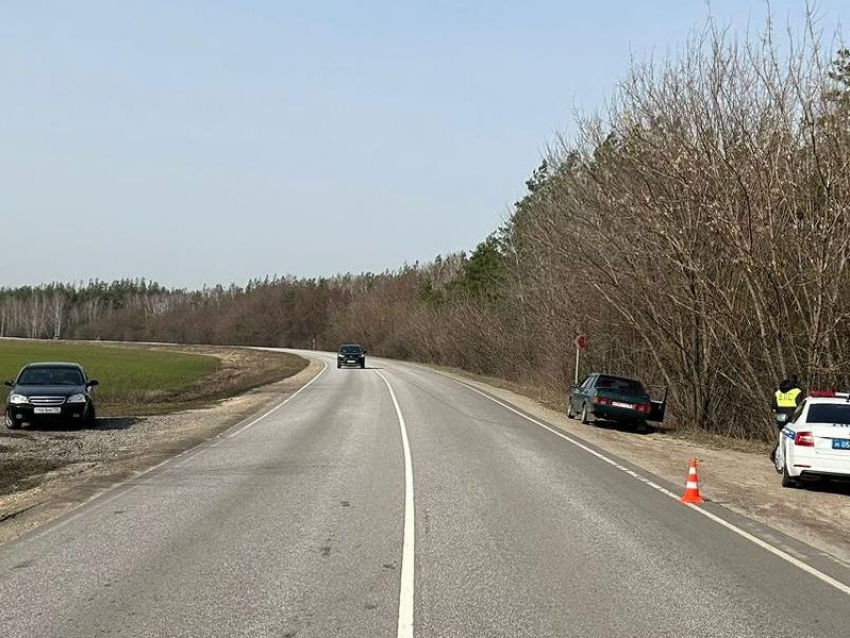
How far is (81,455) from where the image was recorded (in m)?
16.2

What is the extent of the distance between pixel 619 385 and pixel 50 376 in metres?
16.0

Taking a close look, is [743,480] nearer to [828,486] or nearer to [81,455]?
[828,486]

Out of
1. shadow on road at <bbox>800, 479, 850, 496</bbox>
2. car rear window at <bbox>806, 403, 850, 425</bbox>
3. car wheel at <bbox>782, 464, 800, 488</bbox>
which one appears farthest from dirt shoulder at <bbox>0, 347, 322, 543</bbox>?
shadow on road at <bbox>800, 479, 850, 496</bbox>

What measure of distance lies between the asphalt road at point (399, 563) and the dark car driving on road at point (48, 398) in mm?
7496

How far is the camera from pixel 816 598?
6.88m

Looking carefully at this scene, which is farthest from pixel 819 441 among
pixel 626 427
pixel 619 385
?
pixel 626 427

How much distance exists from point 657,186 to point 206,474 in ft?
55.8

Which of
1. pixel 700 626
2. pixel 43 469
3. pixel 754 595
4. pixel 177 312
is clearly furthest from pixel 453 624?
pixel 177 312

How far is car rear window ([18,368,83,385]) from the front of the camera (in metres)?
21.5

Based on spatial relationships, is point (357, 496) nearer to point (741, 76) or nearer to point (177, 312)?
point (741, 76)

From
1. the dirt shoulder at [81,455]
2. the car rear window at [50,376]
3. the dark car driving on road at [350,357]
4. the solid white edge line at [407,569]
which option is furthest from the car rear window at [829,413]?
the dark car driving on road at [350,357]

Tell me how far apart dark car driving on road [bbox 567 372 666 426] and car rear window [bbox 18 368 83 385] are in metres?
14.4

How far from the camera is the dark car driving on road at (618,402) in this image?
2455 cm

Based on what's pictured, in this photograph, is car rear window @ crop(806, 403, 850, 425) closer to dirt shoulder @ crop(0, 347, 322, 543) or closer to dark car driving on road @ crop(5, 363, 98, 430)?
dirt shoulder @ crop(0, 347, 322, 543)
